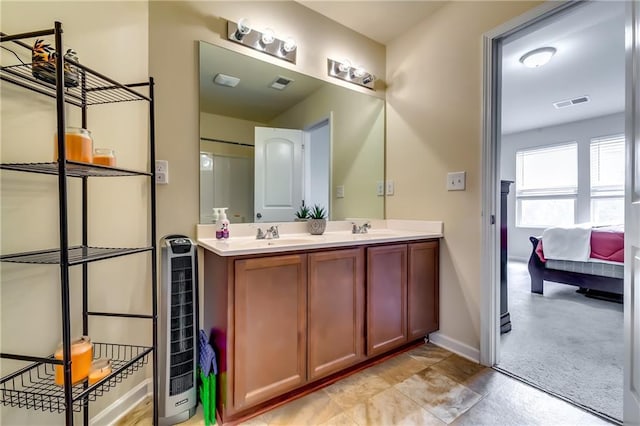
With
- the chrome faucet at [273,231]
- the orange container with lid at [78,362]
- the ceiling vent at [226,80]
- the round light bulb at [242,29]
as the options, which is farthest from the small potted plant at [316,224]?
the orange container with lid at [78,362]

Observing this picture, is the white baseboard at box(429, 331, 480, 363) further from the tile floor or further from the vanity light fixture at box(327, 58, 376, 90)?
the vanity light fixture at box(327, 58, 376, 90)

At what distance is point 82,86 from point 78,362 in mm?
1095

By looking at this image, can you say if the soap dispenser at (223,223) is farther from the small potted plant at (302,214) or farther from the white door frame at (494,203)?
the white door frame at (494,203)

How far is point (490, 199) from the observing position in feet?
6.02

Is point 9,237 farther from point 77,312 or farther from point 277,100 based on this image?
point 277,100

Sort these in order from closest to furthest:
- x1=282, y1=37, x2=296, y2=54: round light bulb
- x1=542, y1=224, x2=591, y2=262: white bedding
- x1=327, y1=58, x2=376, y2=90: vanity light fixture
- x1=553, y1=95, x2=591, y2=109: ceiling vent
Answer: x1=282, y1=37, x2=296, y2=54: round light bulb < x1=327, y1=58, x2=376, y2=90: vanity light fixture < x1=542, y1=224, x2=591, y2=262: white bedding < x1=553, y1=95, x2=591, y2=109: ceiling vent

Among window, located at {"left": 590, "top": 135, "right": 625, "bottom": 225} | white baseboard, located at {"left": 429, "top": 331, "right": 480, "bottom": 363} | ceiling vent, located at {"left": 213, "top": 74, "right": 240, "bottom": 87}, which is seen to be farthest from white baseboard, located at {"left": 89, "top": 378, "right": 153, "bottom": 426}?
Answer: window, located at {"left": 590, "top": 135, "right": 625, "bottom": 225}

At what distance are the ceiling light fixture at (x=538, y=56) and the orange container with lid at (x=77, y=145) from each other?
11.5 feet

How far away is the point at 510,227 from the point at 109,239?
662 cm

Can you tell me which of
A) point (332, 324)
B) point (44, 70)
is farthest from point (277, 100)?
point (332, 324)

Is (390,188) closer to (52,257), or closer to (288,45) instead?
(288,45)

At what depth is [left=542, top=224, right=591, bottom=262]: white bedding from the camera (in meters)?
3.16

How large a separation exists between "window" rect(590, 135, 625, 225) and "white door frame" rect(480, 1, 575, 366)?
4.19m

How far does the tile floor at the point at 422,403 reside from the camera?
1.36 m
